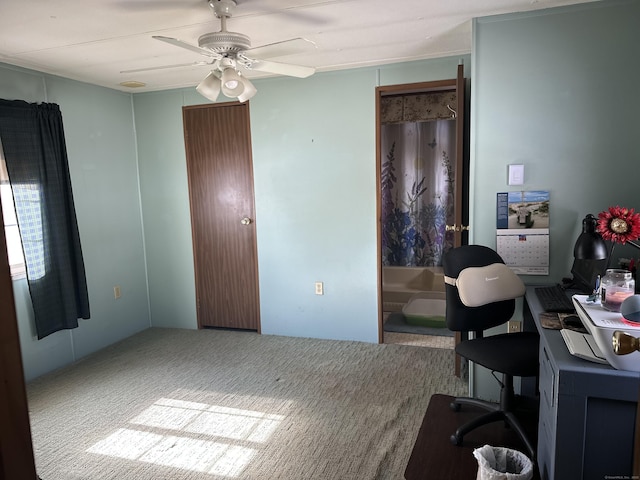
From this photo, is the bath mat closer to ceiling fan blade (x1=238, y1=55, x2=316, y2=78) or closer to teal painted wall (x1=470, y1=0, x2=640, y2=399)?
teal painted wall (x1=470, y1=0, x2=640, y2=399)

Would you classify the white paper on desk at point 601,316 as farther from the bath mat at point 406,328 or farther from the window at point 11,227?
the window at point 11,227

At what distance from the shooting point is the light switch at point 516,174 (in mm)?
2576

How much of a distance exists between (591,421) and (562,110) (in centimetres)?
172

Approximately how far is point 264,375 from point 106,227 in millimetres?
2018

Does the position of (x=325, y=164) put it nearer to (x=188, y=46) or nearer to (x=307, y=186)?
(x=307, y=186)

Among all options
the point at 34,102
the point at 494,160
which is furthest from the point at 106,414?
the point at 494,160

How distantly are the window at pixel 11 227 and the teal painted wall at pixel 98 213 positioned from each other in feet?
0.37

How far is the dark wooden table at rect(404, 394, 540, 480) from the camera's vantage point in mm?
2135

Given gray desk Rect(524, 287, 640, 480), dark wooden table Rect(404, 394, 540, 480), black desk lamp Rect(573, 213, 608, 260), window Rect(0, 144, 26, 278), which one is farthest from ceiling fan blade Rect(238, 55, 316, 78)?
dark wooden table Rect(404, 394, 540, 480)

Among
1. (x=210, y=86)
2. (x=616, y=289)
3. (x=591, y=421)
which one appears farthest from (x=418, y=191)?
(x=591, y=421)

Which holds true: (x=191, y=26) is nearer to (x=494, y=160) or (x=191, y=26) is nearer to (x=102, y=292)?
(x=494, y=160)

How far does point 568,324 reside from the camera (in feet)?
6.09

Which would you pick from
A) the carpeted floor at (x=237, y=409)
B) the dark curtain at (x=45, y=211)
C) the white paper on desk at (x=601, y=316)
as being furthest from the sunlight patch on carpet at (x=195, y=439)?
the white paper on desk at (x=601, y=316)

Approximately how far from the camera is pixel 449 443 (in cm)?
236
